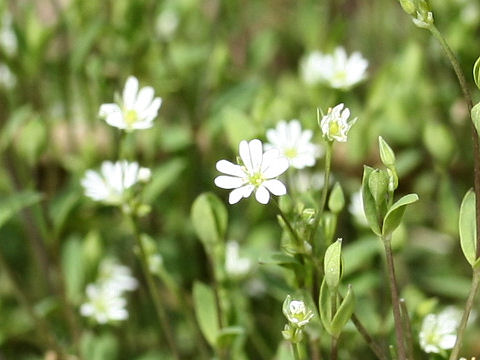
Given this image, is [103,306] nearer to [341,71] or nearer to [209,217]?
[209,217]

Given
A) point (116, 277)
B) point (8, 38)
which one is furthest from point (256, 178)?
point (8, 38)

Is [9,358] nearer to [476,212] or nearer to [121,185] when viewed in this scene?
[121,185]

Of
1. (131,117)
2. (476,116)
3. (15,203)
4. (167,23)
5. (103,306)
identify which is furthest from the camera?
(167,23)

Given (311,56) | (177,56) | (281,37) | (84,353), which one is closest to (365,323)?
(84,353)

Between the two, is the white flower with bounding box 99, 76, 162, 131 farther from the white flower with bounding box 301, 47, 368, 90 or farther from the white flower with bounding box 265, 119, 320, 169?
the white flower with bounding box 301, 47, 368, 90

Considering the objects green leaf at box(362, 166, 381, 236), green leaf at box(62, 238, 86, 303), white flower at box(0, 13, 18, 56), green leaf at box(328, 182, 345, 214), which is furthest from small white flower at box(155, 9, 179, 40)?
green leaf at box(362, 166, 381, 236)

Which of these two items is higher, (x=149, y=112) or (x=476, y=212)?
(x=149, y=112)

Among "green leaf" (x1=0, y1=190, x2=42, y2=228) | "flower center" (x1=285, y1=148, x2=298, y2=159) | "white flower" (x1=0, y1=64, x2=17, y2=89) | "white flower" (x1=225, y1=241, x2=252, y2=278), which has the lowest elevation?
"white flower" (x1=225, y1=241, x2=252, y2=278)
